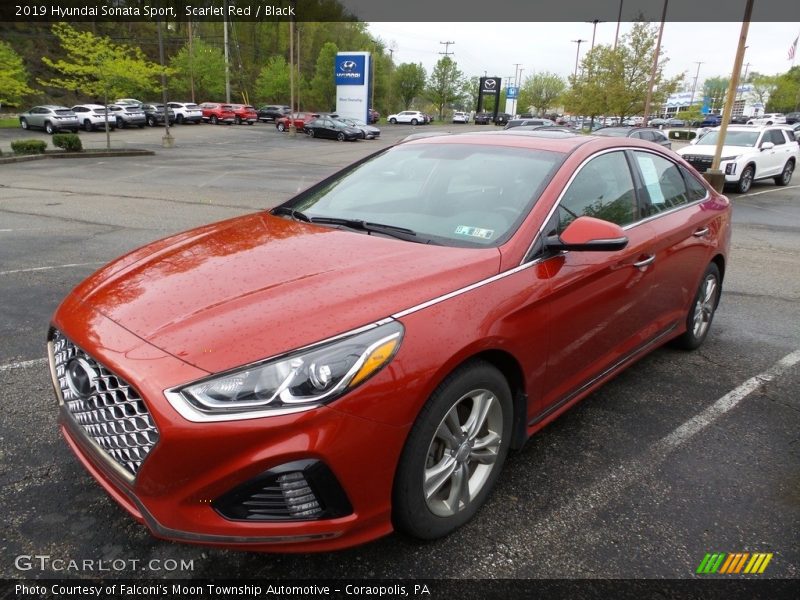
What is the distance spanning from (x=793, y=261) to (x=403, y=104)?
86238 millimetres

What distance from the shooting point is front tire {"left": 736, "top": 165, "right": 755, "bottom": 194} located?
15238 mm

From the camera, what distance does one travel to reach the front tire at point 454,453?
211 centimetres

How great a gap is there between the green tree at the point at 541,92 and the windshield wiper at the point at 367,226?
4287 inches

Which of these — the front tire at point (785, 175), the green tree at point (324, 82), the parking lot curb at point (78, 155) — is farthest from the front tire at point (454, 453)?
the green tree at point (324, 82)

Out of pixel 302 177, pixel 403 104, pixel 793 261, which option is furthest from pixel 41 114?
pixel 403 104

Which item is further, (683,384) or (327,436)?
(683,384)

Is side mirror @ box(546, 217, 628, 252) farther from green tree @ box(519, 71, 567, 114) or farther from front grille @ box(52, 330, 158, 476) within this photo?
green tree @ box(519, 71, 567, 114)

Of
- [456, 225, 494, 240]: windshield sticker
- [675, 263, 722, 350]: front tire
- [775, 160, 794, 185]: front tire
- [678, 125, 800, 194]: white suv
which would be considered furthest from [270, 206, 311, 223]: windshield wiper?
[775, 160, 794, 185]: front tire

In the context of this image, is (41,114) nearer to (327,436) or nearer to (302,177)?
(302,177)

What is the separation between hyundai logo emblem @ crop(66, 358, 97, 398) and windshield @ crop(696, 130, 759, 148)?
56.4 feet

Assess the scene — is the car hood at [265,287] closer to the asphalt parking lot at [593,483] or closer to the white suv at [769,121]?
the asphalt parking lot at [593,483]

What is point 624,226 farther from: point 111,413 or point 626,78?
point 626,78

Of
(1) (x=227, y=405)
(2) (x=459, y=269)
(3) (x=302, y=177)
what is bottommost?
(3) (x=302, y=177)

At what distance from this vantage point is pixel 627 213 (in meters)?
3.38
